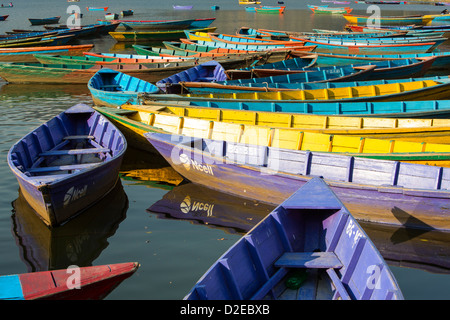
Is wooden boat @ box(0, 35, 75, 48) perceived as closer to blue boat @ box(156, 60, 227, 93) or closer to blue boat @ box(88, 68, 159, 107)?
blue boat @ box(88, 68, 159, 107)

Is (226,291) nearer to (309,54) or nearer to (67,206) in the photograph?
(67,206)

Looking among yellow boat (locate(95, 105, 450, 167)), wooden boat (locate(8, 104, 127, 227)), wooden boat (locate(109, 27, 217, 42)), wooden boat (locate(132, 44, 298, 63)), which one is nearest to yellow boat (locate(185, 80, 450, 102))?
yellow boat (locate(95, 105, 450, 167))

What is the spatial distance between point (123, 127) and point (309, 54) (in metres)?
12.2

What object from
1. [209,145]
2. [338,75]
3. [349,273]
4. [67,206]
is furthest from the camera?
[338,75]

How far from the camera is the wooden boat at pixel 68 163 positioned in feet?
29.1

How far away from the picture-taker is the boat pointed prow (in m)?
7.23

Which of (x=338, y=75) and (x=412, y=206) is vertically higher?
(x=338, y=75)

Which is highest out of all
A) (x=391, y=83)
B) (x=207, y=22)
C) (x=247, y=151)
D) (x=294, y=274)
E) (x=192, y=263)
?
(x=207, y=22)

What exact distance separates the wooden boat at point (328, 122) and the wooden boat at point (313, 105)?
61 centimetres

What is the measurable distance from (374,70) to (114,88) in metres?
10.3

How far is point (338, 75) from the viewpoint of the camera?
18.7 meters

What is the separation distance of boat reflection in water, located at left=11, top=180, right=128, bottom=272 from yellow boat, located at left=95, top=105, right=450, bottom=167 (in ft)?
9.83

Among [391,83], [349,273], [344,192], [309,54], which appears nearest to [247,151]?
[344,192]

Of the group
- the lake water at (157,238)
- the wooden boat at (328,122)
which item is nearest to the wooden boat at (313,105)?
the wooden boat at (328,122)
